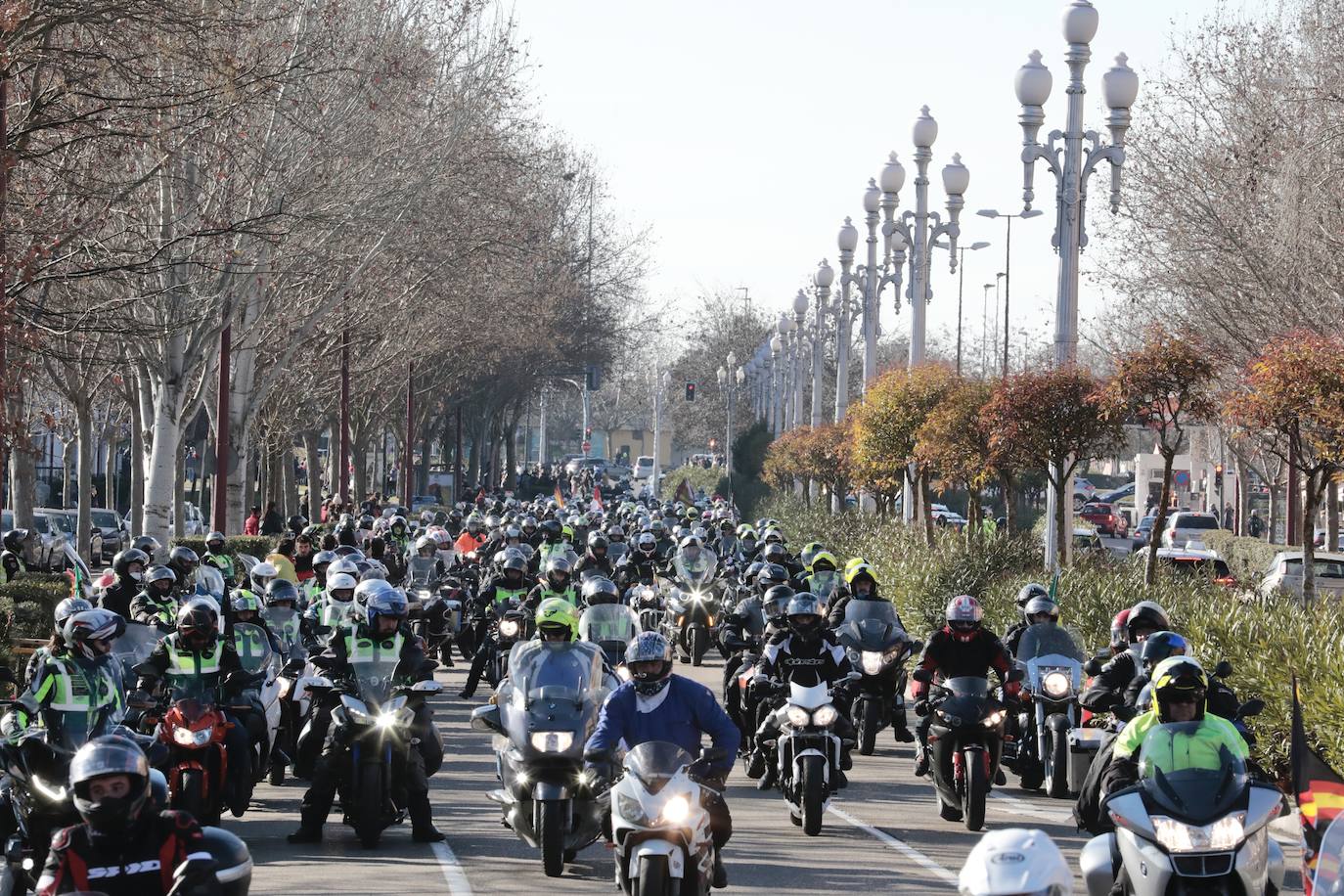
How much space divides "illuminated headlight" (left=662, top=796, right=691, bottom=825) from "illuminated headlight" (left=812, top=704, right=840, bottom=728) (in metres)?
4.46

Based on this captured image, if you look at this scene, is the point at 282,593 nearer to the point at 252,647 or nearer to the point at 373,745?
the point at 252,647

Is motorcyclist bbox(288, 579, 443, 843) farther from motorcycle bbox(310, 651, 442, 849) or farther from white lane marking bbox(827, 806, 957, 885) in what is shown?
white lane marking bbox(827, 806, 957, 885)

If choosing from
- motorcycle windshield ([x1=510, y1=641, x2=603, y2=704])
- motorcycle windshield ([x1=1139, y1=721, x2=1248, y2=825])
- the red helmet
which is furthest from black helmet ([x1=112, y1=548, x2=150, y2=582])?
motorcycle windshield ([x1=1139, y1=721, x2=1248, y2=825])

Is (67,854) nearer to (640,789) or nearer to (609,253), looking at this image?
(640,789)

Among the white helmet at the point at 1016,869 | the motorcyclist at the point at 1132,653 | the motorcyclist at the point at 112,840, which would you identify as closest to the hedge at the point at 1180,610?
the motorcyclist at the point at 1132,653

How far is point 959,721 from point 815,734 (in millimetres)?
928

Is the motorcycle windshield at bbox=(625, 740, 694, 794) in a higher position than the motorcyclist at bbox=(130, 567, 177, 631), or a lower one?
lower

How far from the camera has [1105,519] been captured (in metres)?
82.9

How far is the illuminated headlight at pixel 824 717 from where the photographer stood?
46.0 ft

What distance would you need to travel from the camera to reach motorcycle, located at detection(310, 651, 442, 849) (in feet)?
41.8

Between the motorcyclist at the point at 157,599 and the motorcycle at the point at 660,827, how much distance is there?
7.03 m

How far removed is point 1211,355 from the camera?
35.1m

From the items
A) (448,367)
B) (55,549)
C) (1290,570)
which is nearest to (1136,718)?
(1290,570)

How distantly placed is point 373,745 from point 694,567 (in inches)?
645
